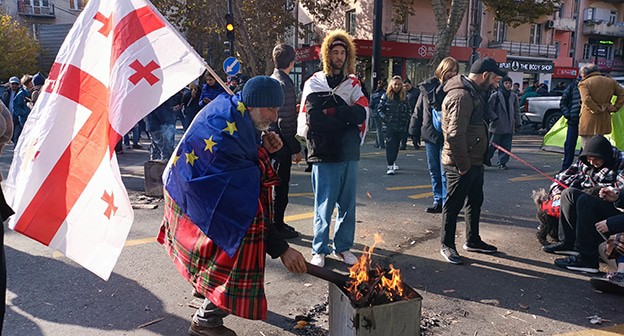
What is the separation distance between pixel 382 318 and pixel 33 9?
51.4m

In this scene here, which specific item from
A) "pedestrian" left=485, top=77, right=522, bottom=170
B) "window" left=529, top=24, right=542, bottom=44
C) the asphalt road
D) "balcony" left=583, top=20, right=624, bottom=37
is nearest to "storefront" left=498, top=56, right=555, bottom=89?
"window" left=529, top=24, right=542, bottom=44

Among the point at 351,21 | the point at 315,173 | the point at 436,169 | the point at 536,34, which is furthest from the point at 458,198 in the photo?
the point at 536,34

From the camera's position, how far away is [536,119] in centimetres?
1736

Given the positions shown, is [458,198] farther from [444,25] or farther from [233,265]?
Answer: [444,25]

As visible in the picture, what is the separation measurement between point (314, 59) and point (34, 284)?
24.5 m

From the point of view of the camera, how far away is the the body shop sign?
1300 inches

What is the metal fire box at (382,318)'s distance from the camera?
2.52m

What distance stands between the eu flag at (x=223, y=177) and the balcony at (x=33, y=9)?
49.9 m

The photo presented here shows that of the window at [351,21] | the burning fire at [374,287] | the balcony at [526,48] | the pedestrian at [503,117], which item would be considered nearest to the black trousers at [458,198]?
the burning fire at [374,287]

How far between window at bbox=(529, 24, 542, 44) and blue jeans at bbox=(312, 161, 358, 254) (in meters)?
37.9

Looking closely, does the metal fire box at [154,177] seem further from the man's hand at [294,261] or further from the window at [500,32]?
the window at [500,32]

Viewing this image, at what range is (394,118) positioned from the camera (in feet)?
30.8

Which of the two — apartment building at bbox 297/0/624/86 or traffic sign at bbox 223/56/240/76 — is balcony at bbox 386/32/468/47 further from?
traffic sign at bbox 223/56/240/76

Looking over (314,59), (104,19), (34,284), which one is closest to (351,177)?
(104,19)
